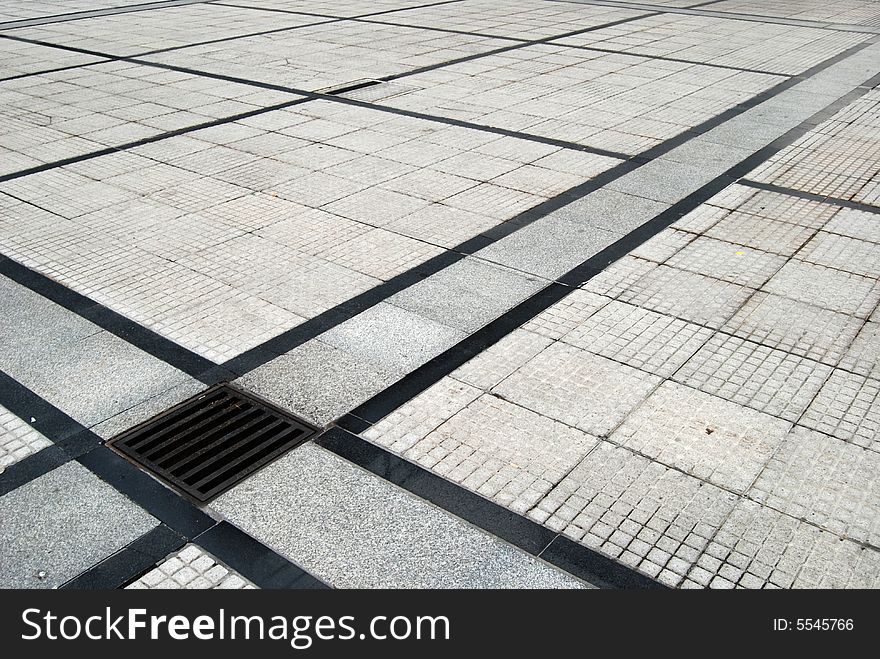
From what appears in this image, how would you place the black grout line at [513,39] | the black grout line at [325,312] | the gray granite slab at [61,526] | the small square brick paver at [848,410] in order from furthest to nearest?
the black grout line at [513,39], the black grout line at [325,312], the small square brick paver at [848,410], the gray granite slab at [61,526]

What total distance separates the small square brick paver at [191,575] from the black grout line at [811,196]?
7.11 m

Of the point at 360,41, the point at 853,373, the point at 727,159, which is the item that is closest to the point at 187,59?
the point at 360,41

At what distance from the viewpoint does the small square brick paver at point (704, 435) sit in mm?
4672

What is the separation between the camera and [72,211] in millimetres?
8234

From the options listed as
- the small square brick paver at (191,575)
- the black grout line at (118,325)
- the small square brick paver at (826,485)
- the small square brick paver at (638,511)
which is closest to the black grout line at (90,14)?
the black grout line at (118,325)

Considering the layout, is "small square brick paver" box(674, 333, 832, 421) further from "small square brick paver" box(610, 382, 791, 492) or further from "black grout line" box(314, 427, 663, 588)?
"black grout line" box(314, 427, 663, 588)

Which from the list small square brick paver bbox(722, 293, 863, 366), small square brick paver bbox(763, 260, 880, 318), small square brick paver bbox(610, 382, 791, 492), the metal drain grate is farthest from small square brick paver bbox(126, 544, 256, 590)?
small square brick paver bbox(763, 260, 880, 318)

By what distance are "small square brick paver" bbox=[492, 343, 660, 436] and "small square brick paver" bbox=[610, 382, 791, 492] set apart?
0.12 metres

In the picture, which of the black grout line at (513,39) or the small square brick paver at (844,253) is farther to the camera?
the black grout line at (513,39)

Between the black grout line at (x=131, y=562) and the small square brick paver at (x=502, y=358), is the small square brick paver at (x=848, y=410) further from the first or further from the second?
the black grout line at (x=131, y=562)

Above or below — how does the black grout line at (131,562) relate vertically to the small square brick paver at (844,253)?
above

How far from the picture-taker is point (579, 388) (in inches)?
213

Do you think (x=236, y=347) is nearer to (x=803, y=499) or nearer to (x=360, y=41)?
(x=803, y=499)

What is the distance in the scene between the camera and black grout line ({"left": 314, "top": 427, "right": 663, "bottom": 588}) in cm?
400
